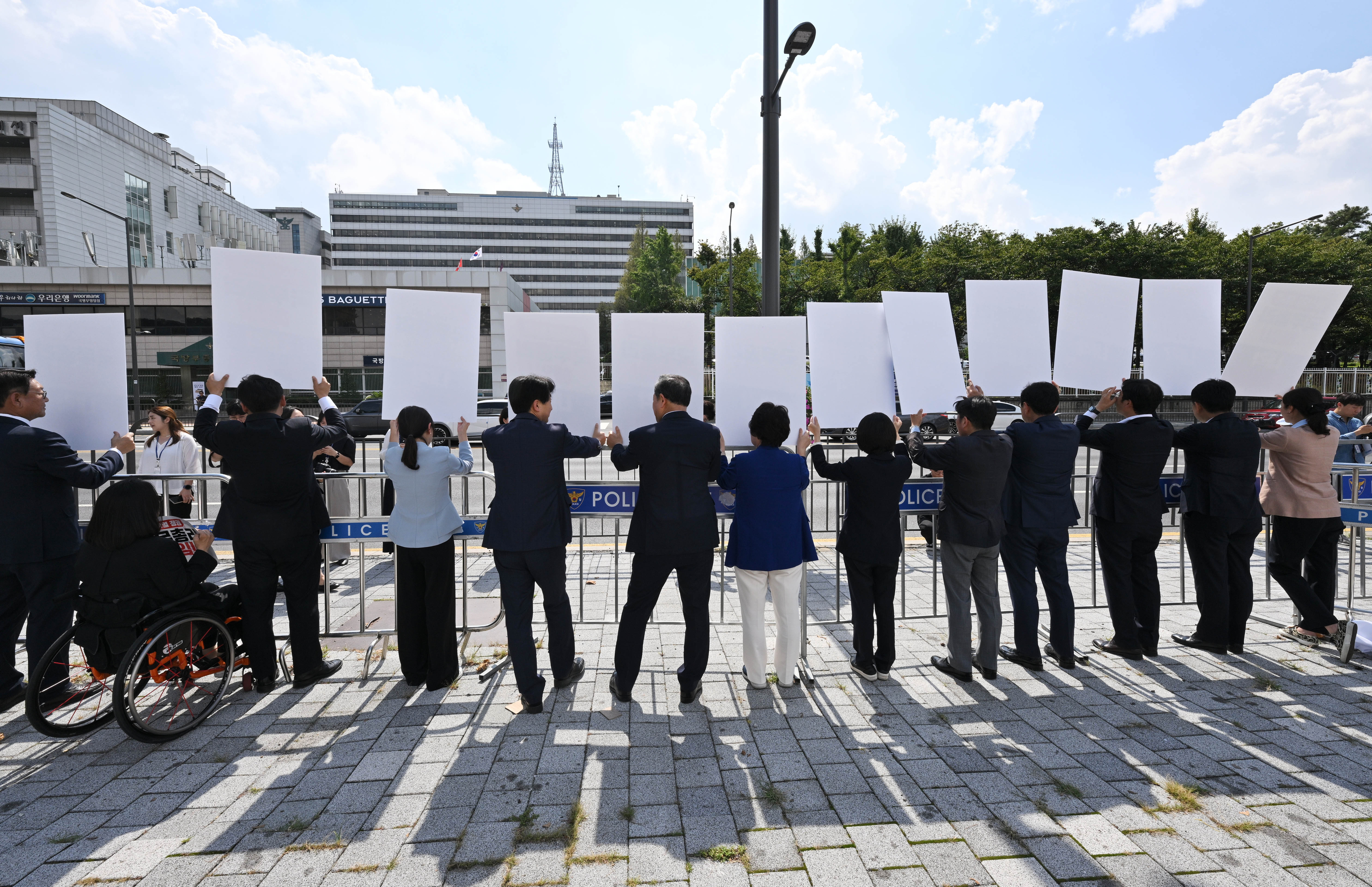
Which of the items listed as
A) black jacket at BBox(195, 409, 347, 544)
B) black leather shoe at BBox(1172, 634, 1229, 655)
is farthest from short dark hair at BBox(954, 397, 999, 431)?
black jacket at BBox(195, 409, 347, 544)

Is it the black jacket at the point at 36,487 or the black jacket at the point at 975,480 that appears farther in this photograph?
the black jacket at the point at 975,480

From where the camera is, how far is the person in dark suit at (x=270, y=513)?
3.95 metres

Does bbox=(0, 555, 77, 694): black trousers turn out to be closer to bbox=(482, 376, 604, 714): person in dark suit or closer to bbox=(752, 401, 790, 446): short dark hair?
bbox=(482, 376, 604, 714): person in dark suit

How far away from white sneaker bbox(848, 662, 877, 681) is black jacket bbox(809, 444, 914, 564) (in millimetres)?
776

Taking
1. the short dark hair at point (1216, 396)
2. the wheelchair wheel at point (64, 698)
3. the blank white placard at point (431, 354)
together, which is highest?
the blank white placard at point (431, 354)

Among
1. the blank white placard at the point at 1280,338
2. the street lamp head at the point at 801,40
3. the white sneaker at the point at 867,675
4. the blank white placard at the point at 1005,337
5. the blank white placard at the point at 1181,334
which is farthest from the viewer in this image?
the street lamp head at the point at 801,40

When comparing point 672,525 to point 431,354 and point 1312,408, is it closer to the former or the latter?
point 431,354

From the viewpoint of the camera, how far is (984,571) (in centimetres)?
439

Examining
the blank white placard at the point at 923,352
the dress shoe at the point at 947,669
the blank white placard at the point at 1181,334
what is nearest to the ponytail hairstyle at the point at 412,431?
the blank white placard at the point at 923,352

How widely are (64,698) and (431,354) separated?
291 cm

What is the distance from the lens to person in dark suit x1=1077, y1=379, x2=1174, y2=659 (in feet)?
14.9

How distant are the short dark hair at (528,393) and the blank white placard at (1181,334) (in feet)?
15.8

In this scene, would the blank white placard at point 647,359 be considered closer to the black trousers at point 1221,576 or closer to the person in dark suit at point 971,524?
the person in dark suit at point 971,524

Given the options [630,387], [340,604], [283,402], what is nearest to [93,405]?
[283,402]
